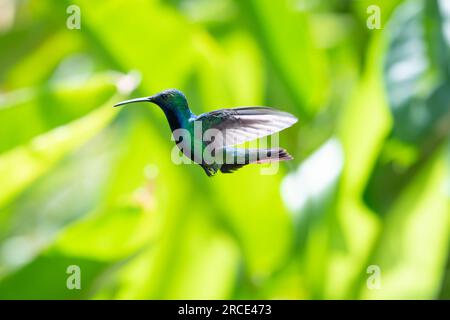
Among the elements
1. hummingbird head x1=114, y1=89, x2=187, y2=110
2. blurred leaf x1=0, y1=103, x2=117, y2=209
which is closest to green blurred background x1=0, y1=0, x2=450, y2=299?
blurred leaf x1=0, y1=103, x2=117, y2=209

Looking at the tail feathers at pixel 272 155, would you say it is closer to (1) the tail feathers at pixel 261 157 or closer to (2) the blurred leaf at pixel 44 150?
(1) the tail feathers at pixel 261 157

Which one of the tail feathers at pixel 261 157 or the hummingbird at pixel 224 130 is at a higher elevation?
the hummingbird at pixel 224 130

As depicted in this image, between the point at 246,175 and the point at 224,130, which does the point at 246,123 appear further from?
the point at 246,175

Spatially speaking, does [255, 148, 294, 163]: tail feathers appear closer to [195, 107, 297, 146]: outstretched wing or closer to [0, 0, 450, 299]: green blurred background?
[195, 107, 297, 146]: outstretched wing

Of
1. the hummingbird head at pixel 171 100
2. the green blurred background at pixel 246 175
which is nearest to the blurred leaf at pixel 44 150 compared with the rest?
the green blurred background at pixel 246 175

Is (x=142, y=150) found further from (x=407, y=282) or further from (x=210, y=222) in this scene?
(x=407, y=282)

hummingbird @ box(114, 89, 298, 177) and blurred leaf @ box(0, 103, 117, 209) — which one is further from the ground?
blurred leaf @ box(0, 103, 117, 209)
